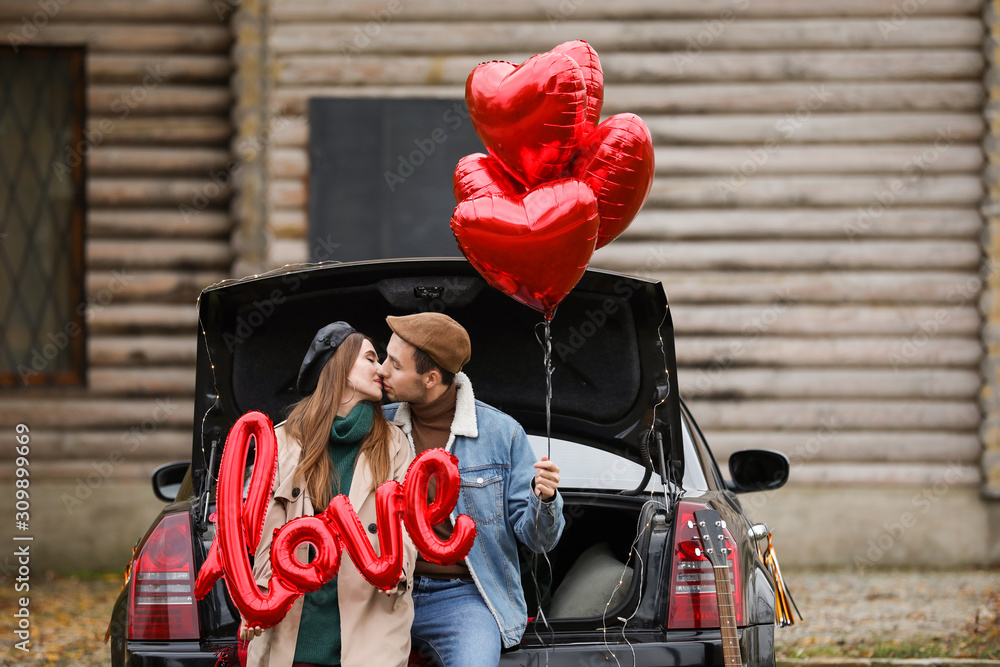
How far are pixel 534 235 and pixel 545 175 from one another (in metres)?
0.26

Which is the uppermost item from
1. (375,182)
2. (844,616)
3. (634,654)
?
(375,182)

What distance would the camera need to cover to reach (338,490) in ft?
9.58

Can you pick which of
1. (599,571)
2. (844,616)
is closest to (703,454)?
(599,571)

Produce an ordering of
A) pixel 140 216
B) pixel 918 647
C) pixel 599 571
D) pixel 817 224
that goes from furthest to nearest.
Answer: pixel 140 216 → pixel 817 224 → pixel 918 647 → pixel 599 571

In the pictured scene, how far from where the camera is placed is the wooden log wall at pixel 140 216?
7.89 metres

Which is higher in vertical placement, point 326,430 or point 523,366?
point 523,366

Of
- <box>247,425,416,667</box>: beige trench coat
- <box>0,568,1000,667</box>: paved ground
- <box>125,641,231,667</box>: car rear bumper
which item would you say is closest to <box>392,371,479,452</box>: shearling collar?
<box>247,425,416,667</box>: beige trench coat

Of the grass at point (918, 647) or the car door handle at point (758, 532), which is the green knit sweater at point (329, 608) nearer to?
the car door handle at point (758, 532)

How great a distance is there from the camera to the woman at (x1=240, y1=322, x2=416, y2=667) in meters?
2.79

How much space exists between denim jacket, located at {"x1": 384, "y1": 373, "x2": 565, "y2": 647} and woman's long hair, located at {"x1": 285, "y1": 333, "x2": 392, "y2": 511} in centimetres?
25

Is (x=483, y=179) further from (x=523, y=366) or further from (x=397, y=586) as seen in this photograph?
(x=397, y=586)

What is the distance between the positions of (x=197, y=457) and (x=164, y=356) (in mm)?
5094

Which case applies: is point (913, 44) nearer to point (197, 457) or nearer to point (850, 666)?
point (850, 666)

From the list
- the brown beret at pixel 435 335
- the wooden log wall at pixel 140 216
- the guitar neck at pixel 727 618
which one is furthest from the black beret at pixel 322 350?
the wooden log wall at pixel 140 216
